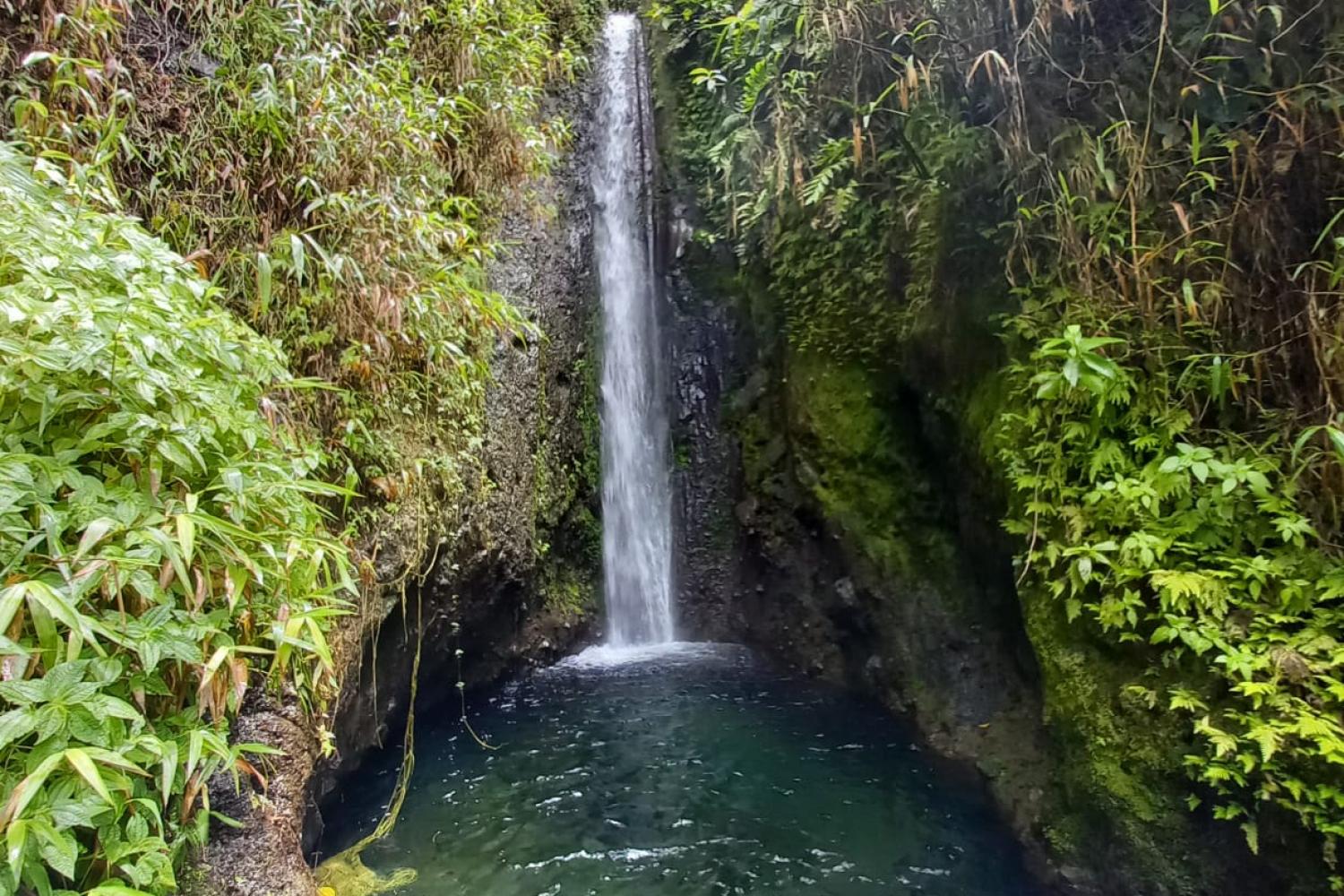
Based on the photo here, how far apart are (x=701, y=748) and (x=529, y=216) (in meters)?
4.52

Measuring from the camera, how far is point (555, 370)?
6891mm

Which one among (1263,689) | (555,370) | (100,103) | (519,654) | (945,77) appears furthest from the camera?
(555,370)

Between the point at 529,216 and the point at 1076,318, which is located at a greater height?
the point at 529,216

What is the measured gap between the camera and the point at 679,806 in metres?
4.13

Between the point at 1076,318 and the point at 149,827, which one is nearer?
the point at 149,827

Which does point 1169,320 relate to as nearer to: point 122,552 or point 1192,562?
point 1192,562

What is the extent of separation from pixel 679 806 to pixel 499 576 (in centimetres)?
225

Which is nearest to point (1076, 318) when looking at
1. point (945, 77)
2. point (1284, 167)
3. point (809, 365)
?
point (1284, 167)

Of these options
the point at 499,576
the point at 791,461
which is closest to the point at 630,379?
the point at 791,461

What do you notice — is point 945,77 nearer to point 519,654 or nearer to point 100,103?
point 100,103

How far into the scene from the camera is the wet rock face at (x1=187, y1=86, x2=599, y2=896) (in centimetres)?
246

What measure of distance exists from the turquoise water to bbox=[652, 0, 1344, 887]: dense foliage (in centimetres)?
108

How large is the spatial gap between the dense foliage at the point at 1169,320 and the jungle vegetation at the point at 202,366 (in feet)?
9.53

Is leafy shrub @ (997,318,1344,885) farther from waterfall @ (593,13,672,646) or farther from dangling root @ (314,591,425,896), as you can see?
waterfall @ (593,13,672,646)
